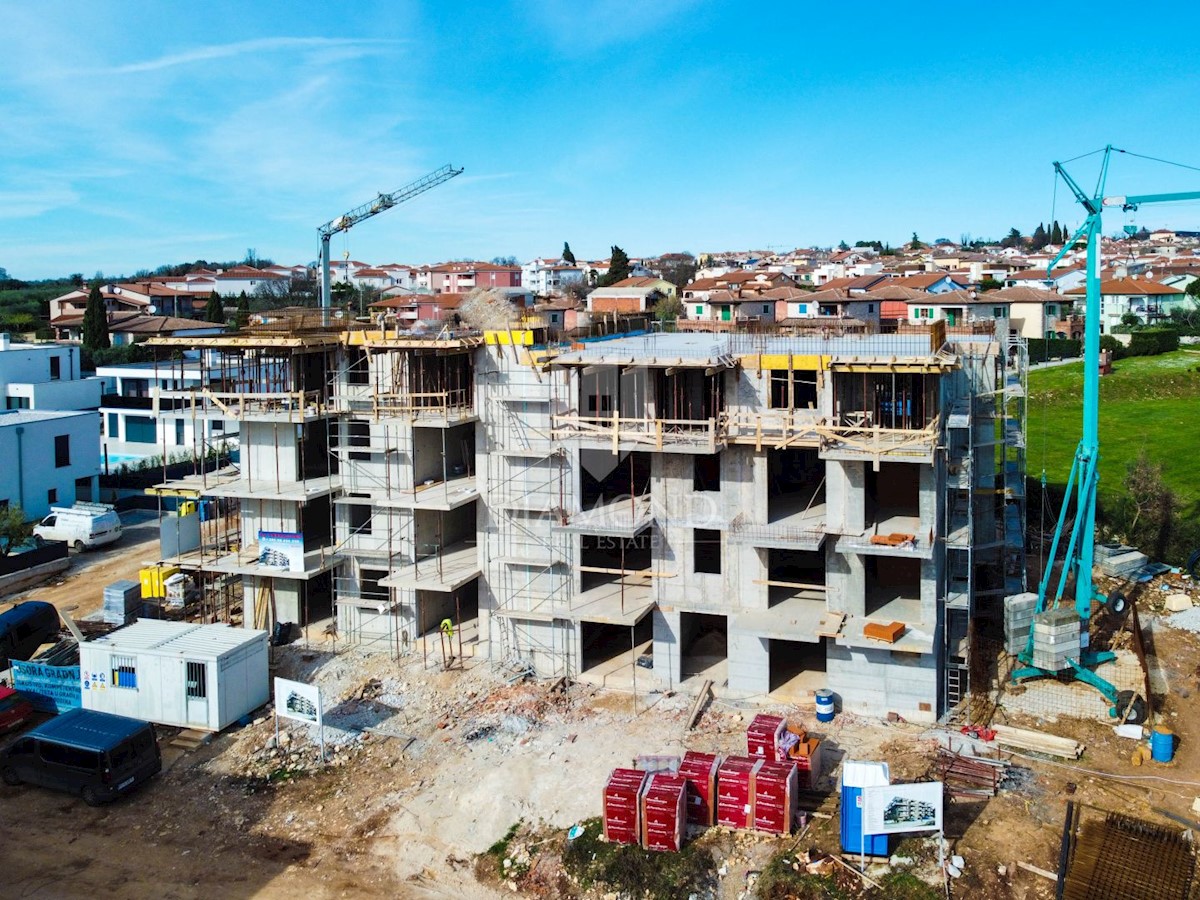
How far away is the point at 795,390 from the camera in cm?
2584

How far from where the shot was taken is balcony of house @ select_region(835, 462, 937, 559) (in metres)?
23.1

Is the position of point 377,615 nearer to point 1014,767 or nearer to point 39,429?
point 1014,767

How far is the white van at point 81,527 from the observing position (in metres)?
40.6

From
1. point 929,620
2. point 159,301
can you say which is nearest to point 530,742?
point 929,620

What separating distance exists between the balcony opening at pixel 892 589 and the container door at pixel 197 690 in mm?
15961

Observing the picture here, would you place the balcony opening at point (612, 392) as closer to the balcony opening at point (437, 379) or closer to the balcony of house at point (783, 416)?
the balcony of house at point (783, 416)

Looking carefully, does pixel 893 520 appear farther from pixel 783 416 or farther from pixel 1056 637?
pixel 1056 637

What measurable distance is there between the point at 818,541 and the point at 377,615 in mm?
13163

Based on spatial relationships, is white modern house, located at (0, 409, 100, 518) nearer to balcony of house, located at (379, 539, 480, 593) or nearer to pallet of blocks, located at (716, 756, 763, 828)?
balcony of house, located at (379, 539, 480, 593)

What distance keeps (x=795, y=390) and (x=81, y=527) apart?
29.7 metres

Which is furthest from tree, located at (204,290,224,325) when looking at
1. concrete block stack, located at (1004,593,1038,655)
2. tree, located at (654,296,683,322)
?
concrete block stack, located at (1004,593,1038,655)

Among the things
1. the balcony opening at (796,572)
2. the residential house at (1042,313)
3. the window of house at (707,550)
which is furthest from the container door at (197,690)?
the residential house at (1042,313)

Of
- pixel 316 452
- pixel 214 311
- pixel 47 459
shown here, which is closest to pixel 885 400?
pixel 316 452

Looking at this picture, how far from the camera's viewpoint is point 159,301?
10200 centimetres
